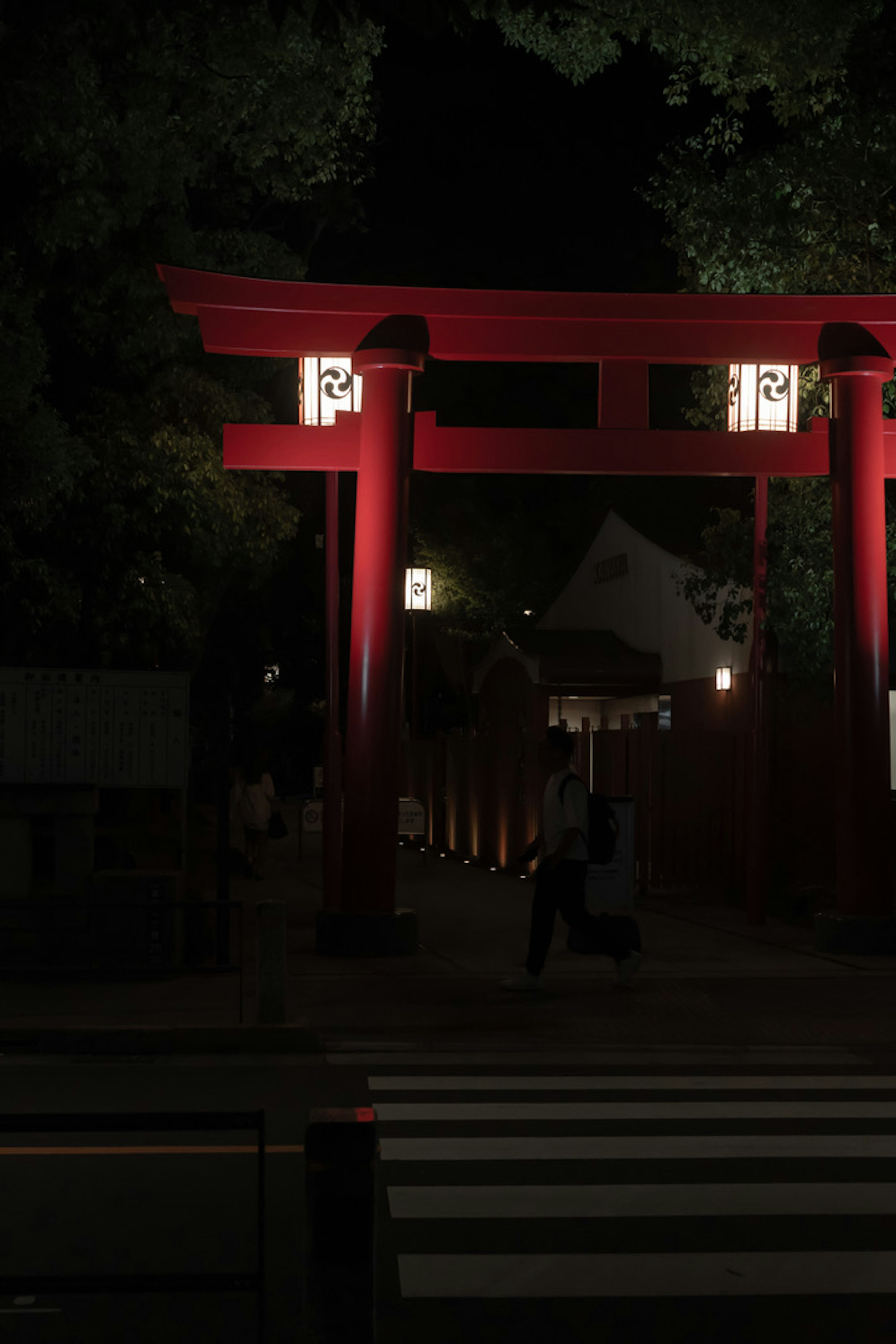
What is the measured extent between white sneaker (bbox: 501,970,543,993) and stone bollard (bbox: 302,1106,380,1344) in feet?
27.8

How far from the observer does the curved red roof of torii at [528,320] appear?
15.9 meters

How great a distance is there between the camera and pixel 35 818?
52.2ft

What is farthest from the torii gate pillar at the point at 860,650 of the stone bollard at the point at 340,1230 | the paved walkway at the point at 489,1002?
the stone bollard at the point at 340,1230

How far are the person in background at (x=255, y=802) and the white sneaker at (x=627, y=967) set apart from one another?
9.10 m

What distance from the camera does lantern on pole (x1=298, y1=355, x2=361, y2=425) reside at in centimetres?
1767

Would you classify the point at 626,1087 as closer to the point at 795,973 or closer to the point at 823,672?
the point at 795,973

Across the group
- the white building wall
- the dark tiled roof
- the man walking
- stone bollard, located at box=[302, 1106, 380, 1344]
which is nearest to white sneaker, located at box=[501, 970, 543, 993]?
the man walking

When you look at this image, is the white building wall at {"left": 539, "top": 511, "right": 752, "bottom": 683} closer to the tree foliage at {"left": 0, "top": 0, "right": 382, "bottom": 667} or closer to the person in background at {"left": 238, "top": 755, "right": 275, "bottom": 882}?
the person in background at {"left": 238, "top": 755, "right": 275, "bottom": 882}

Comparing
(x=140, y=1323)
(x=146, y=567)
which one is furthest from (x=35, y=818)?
(x=140, y=1323)

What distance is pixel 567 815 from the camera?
12.5 meters

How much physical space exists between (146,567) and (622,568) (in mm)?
15310

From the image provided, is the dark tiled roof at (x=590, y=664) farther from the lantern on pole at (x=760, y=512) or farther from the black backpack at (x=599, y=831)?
the black backpack at (x=599, y=831)

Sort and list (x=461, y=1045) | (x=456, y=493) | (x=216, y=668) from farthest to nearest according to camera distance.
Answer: (x=456, y=493) < (x=216, y=668) < (x=461, y=1045)

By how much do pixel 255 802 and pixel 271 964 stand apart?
37.2ft
